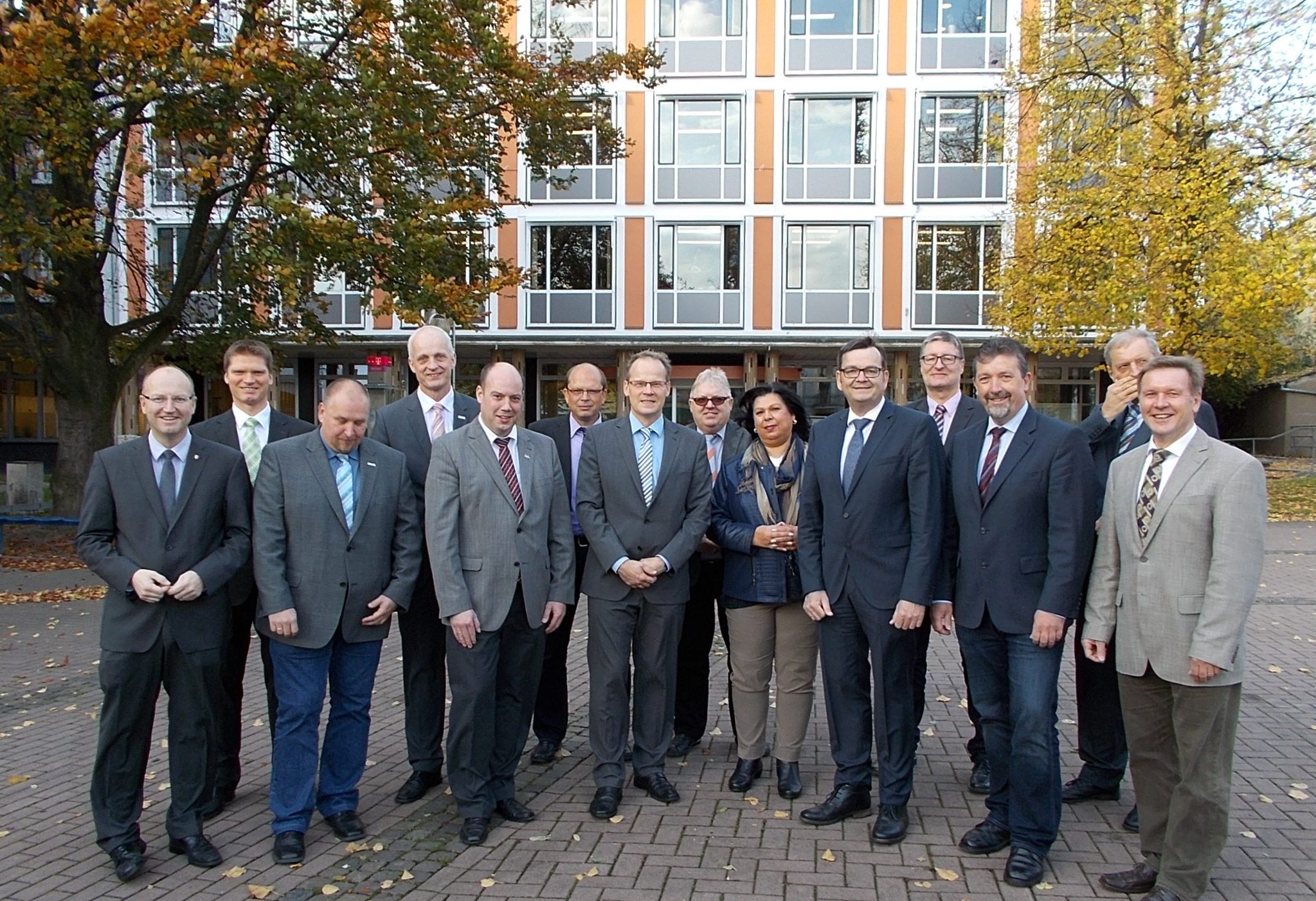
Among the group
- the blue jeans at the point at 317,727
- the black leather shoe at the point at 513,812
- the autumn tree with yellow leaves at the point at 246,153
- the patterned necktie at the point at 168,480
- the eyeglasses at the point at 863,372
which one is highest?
the autumn tree with yellow leaves at the point at 246,153

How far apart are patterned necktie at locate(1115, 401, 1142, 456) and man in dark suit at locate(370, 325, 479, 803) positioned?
3.24 meters

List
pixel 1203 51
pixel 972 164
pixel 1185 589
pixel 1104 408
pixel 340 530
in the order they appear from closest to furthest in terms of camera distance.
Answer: pixel 1185 589 → pixel 340 530 → pixel 1104 408 → pixel 1203 51 → pixel 972 164

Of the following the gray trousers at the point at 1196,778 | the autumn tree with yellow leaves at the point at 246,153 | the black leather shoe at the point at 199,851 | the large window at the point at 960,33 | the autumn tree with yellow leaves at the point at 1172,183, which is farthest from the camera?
the large window at the point at 960,33

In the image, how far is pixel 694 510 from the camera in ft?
15.6

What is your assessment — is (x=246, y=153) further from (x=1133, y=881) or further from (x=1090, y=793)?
(x=1133, y=881)

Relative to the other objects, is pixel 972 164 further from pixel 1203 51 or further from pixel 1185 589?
pixel 1185 589

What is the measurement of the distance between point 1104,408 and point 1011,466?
117cm

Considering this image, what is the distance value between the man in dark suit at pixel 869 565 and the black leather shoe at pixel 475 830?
149 cm

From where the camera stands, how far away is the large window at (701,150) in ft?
85.6

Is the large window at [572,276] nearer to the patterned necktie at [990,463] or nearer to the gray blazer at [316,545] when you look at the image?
the gray blazer at [316,545]

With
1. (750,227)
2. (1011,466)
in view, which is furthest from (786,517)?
(750,227)

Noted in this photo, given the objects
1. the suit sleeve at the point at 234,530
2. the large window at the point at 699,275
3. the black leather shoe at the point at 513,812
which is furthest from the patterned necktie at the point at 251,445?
the large window at the point at 699,275

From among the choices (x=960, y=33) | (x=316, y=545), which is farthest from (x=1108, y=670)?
(x=960, y=33)

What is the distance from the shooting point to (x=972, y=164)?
25500 mm
